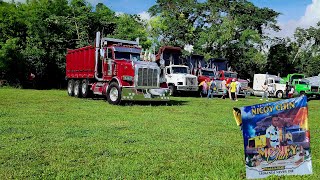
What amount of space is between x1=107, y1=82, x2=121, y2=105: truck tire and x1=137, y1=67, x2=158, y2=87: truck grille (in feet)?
3.29

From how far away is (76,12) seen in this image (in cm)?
3822

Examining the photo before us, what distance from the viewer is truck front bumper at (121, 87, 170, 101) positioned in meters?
16.8

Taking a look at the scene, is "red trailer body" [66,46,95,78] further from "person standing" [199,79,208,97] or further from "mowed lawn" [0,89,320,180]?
"person standing" [199,79,208,97]

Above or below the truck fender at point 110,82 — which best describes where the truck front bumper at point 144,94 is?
below

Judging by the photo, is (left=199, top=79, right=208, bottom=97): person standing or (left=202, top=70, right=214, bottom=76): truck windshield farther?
(left=202, top=70, right=214, bottom=76): truck windshield

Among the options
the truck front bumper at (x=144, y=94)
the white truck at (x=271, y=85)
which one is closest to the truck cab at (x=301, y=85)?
the white truck at (x=271, y=85)

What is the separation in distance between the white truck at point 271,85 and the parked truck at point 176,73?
10.1 metres

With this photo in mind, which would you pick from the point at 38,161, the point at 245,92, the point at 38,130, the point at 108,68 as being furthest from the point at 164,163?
the point at 245,92

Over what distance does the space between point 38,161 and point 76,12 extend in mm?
33820

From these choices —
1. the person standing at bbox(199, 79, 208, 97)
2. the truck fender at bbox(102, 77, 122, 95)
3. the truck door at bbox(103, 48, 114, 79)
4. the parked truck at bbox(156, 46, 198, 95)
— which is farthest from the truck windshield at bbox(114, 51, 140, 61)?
the person standing at bbox(199, 79, 208, 97)

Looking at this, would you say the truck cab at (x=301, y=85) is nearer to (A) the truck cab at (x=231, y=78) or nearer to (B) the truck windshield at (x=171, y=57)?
(A) the truck cab at (x=231, y=78)

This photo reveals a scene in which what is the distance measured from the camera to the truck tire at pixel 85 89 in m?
21.0

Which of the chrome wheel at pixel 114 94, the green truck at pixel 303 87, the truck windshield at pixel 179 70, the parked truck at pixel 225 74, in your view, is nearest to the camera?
the chrome wheel at pixel 114 94

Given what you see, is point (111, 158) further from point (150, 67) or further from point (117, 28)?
point (117, 28)
